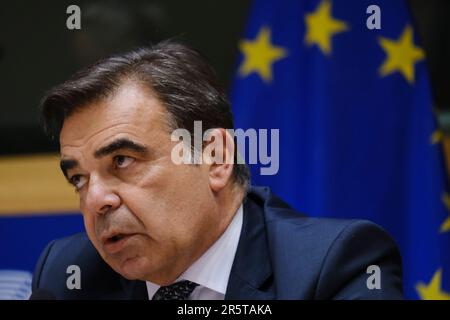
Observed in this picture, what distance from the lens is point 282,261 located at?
5.98 feet

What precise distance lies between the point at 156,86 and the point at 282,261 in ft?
1.77

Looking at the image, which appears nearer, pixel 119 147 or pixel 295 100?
pixel 119 147

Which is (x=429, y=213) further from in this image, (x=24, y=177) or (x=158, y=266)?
(x=24, y=177)

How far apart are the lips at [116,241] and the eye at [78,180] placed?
0.48 ft

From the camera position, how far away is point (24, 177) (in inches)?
87.0

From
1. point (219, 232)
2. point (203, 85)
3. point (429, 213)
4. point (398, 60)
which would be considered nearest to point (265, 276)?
point (219, 232)

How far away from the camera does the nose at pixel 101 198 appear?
1714 millimetres

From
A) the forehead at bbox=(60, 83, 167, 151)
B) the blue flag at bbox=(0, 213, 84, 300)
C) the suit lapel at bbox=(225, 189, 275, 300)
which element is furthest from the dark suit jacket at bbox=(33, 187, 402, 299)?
the forehead at bbox=(60, 83, 167, 151)

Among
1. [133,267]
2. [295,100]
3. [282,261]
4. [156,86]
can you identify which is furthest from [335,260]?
[295,100]

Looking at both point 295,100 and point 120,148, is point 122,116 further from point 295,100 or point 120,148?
point 295,100

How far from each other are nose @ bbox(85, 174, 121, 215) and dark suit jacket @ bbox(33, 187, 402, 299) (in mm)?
266

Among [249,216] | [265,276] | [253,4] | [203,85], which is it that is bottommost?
[265,276]

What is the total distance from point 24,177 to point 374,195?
1093 mm

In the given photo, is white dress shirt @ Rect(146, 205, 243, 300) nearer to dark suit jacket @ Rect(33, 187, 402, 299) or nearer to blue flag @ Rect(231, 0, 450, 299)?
dark suit jacket @ Rect(33, 187, 402, 299)
